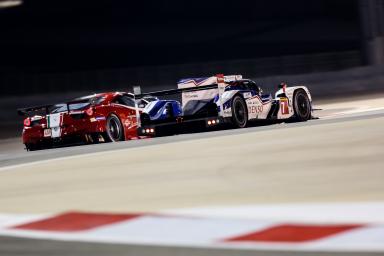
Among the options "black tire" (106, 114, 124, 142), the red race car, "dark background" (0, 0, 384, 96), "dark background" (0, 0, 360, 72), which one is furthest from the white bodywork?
"dark background" (0, 0, 360, 72)

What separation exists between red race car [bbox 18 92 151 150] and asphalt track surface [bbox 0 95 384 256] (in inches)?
85.2

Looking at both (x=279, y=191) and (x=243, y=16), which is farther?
(x=243, y=16)

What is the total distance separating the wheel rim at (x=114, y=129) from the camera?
1659cm

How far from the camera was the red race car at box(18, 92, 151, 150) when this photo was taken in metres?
16.3

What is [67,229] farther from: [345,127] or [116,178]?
[345,127]

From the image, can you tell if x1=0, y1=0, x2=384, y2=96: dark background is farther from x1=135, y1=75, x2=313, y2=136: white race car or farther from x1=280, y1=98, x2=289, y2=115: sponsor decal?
x1=280, y1=98, x2=289, y2=115: sponsor decal

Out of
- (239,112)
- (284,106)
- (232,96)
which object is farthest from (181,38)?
(232,96)

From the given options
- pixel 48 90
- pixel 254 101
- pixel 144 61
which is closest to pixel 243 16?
pixel 144 61

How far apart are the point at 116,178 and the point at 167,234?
3.68 metres

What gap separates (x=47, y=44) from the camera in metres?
47.8

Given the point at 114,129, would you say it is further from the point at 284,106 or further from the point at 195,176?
the point at 195,176

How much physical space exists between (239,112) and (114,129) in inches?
97.7

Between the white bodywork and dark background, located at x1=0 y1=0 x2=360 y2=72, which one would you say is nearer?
the white bodywork

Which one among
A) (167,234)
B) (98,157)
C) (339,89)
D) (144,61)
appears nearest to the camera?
(167,234)
